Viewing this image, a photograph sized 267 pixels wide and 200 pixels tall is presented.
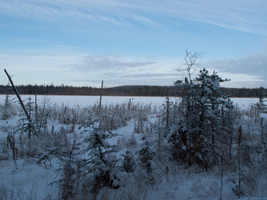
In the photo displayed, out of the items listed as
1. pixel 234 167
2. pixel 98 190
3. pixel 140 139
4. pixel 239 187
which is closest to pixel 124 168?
pixel 98 190

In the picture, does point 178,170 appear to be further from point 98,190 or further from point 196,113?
point 98,190

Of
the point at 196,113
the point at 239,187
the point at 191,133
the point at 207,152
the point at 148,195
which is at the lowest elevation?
the point at 148,195

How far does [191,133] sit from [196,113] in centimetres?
50

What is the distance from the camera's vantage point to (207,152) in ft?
14.7

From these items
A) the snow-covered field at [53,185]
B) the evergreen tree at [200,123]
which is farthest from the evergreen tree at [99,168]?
the evergreen tree at [200,123]

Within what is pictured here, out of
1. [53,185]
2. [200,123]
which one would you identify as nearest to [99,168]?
[53,185]

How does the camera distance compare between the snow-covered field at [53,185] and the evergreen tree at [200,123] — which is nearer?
the snow-covered field at [53,185]

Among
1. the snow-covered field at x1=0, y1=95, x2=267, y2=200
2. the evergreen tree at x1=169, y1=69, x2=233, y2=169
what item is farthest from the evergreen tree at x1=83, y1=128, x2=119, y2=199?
the evergreen tree at x1=169, y1=69, x2=233, y2=169

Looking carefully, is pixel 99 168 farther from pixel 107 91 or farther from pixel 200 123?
pixel 107 91

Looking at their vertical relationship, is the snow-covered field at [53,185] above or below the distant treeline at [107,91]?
below

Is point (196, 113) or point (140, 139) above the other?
point (196, 113)

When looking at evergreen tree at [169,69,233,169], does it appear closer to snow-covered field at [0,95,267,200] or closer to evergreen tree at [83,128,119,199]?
snow-covered field at [0,95,267,200]

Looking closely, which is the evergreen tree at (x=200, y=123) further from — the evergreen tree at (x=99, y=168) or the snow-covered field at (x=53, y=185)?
the evergreen tree at (x=99, y=168)

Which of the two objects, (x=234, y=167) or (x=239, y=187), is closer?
(x=239, y=187)
